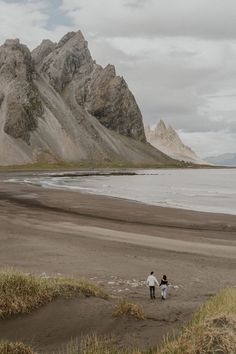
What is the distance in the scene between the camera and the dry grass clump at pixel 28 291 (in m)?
12.4

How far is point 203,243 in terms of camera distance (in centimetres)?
2900

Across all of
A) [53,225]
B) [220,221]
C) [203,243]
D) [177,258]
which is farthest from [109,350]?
[220,221]

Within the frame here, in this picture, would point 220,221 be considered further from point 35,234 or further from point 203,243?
point 35,234

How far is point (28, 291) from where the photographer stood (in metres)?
12.9

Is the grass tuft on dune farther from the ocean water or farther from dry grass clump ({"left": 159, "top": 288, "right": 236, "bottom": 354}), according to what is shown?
the ocean water

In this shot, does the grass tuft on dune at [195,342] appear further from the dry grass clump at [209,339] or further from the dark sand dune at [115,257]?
the dark sand dune at [115,257]

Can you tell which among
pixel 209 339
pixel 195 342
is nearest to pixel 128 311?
pixel 195 342

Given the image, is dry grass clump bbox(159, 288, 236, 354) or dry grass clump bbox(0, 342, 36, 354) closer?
dry grass clump bbox(159, 288, 236, 354)

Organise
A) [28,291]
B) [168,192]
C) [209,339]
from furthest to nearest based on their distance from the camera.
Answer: [168,192] → [28,291] → [209,339]

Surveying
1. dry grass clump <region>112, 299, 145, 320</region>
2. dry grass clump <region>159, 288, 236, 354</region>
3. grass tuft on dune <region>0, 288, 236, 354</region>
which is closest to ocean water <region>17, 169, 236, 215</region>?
dry grass clump <region>112, 299, 145, 320</region>

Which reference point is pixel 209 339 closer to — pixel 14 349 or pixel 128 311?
pixel 128 311

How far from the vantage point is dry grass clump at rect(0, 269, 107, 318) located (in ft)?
40.7

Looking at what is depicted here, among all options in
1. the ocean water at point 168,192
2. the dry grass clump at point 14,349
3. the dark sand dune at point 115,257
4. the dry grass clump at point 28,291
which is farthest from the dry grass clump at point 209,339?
the ocean water at point 168,192

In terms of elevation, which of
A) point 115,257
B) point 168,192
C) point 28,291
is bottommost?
A: point 115,257
